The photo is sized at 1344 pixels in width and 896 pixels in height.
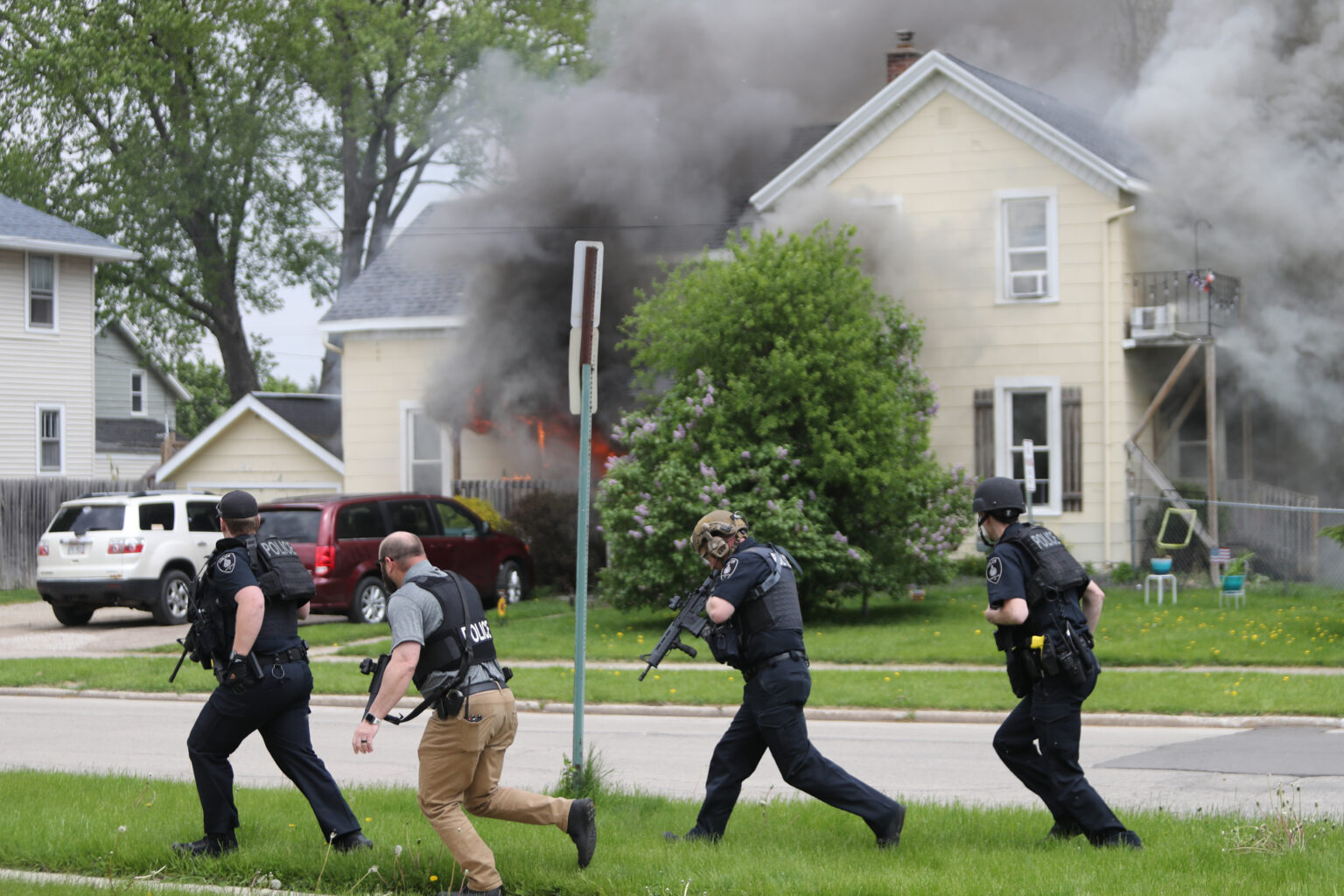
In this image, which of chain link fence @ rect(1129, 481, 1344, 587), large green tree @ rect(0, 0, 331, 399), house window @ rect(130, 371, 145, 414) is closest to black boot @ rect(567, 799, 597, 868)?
chain link fence @ rect(1129, 481, 1344, 587)

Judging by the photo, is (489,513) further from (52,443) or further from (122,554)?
(52,443)

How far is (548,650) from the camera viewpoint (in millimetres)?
15266

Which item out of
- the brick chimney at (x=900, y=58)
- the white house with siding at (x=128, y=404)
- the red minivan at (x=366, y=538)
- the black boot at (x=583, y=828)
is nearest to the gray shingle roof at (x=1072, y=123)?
the brick chimney at (x=900, y=58)

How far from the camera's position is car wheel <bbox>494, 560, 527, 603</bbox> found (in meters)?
20.7

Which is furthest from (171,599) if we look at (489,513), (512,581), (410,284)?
(410,284)

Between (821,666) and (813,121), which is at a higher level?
(813,121)

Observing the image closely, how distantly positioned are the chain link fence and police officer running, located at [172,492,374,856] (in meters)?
15.8

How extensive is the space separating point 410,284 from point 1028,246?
37.2 feet

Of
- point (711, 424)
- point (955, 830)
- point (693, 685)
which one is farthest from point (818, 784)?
point (711, 424)

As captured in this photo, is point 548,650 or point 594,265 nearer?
point 594,265

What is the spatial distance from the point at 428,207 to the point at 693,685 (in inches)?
675

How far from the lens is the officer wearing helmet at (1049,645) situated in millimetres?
6082

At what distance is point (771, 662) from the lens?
20.9 feet

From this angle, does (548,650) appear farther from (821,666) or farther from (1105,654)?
(1105,654)
